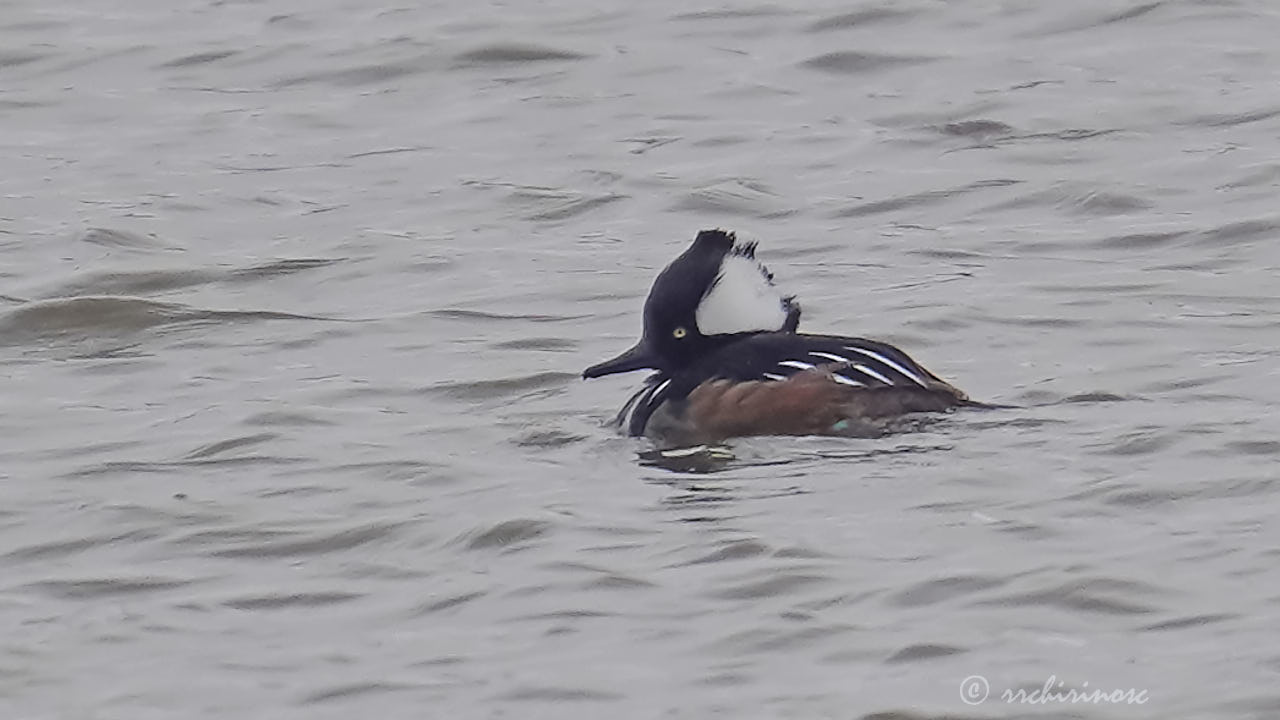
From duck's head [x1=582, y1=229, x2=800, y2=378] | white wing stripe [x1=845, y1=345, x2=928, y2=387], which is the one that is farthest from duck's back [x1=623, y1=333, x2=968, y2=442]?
duck's head [x1=582, y1=229, x2=800, y2=378]

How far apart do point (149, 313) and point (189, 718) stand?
5.41 m

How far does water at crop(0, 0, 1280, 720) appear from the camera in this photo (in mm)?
6719

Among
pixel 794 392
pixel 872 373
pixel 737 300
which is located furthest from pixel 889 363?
pixel 737 300

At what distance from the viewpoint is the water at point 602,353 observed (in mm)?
6719

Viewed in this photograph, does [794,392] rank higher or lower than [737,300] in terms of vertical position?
lower

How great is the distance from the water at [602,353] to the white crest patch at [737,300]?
20.6 inches

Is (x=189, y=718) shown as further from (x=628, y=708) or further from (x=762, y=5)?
(x=762, y=5)

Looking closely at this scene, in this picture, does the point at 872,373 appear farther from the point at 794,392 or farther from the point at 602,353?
the point at 602,353

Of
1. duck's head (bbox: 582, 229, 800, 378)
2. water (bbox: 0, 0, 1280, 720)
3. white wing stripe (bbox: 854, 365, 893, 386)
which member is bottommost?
water (bbox: 0, 0, 1280, 720)

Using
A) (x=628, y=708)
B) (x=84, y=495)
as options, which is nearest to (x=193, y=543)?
(x=84, y=495)

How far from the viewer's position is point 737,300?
30.2 ft

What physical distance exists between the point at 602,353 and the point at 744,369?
1755 millimetres

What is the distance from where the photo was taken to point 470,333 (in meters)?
11.1

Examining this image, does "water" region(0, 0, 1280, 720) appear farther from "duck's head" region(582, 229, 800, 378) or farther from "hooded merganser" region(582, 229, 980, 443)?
"duck's head" region(582, 229, 800, 378)
